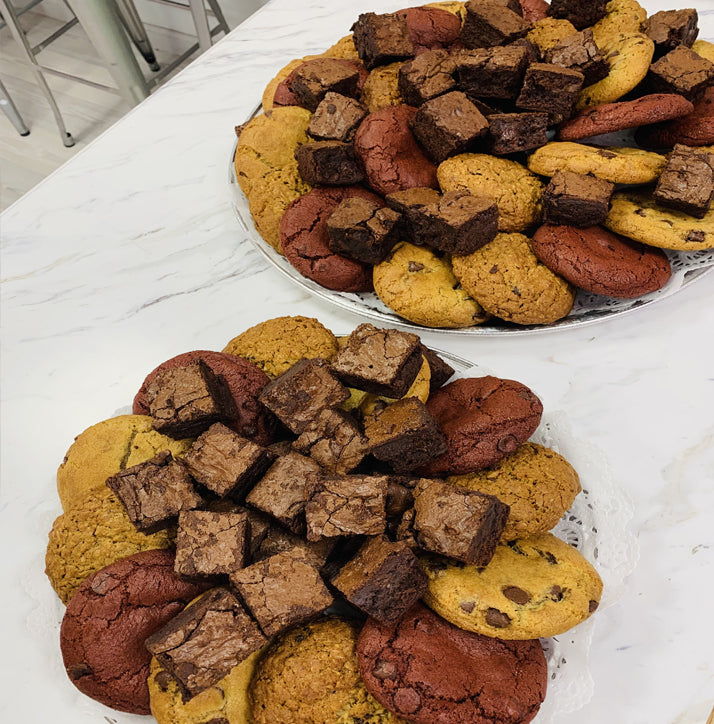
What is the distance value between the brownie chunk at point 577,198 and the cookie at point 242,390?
0.79 metres

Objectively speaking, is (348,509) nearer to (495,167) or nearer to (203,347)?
(203,347)

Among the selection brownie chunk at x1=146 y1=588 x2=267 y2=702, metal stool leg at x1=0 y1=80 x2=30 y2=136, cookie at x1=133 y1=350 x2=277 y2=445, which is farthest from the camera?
metal stool leg at x1=0 y1=80 x2=30 y2=136

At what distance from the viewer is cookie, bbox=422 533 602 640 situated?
102cm

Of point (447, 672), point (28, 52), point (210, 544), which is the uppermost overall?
point (28, 52)

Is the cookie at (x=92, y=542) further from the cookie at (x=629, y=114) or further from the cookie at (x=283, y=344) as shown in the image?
the cookie at (x=629, y=114)

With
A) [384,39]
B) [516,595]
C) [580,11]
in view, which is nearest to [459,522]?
[516,595]

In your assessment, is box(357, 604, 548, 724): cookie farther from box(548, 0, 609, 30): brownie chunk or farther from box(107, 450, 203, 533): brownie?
box(548, 0, 609, 30): brownie chunk

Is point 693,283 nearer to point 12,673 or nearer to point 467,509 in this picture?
point 467,509

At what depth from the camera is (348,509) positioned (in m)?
1.10

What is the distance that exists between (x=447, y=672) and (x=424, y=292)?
857mm

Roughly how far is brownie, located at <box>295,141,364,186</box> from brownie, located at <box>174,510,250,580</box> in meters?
0.94

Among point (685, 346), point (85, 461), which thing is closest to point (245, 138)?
point (85, 461)

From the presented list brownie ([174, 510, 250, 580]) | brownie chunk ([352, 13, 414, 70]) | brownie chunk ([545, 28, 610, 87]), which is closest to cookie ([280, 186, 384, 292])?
brownie chunk ([352, 13, 414, 70])

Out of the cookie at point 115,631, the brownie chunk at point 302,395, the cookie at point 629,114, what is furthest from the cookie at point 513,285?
the cookie at point 115,631
